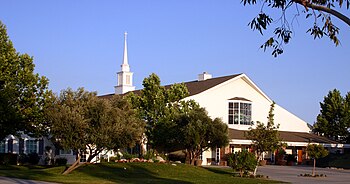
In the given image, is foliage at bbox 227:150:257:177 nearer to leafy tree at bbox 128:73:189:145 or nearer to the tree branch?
leafy tree at bbox 128:73:189:145

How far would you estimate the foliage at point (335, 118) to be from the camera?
2344 inches

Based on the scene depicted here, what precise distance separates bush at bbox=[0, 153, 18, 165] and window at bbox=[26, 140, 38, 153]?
369cm

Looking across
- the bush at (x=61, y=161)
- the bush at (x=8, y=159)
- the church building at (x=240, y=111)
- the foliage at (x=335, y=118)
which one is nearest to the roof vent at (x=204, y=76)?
the church building at (x=240, y=111)

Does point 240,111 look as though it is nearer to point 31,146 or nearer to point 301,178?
point 31,146

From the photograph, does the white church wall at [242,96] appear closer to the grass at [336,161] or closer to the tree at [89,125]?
the grass at [336,161]

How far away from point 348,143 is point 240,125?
1332cm

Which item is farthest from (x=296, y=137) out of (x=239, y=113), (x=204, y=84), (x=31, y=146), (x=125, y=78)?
(x=31, y=146)

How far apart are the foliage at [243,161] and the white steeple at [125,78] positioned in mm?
33380

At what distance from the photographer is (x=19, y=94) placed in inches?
1502

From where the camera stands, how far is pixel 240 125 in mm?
54688

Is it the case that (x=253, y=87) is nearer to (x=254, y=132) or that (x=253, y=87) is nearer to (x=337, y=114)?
(x=337, y=114)

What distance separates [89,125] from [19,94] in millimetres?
9824

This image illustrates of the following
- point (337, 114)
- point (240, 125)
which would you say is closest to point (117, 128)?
point (240, 125)

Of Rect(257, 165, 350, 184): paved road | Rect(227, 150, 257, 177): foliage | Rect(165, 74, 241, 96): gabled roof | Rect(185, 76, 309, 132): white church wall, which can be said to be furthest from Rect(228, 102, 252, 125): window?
Rect(227, 150, 257, 177): foliage
